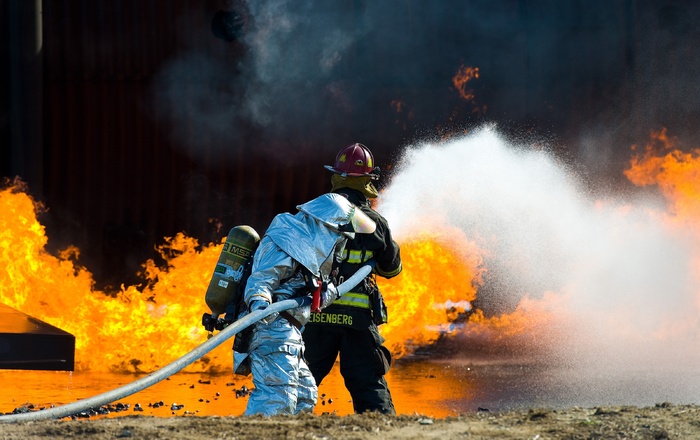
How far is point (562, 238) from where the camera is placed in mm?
11328

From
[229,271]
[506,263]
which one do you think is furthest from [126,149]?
[229,271]

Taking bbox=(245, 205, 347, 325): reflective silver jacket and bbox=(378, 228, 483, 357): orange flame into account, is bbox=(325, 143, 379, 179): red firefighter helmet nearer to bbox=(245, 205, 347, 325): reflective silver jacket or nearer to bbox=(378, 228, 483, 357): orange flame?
bbox=(245, 205, 347, 325): reflective silver jacket

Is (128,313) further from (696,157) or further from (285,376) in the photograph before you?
(696,157)

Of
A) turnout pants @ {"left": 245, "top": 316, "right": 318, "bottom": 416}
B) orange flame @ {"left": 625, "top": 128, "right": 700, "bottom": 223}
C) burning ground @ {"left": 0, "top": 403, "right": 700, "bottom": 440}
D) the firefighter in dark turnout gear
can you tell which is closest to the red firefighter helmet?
the firefighter in dark turnout gear

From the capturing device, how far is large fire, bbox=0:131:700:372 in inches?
365

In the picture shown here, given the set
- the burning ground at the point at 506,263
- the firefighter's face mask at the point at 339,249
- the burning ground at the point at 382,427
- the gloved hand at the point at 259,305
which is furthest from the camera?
the burning ground at the point at 506,263

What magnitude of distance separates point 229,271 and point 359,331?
0.88m

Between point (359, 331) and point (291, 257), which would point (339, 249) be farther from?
point (359, 331)

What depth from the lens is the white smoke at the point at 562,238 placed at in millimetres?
10805

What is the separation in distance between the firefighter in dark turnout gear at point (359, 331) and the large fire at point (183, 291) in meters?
3.37

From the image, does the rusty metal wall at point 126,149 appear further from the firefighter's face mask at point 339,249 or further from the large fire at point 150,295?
the firefighter's face mask at point 339,249

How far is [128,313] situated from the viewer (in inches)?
392

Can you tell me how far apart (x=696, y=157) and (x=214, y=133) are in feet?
17.7

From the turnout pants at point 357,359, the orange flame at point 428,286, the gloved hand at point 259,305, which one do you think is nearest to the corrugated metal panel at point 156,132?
the orange flame at point 428,286
